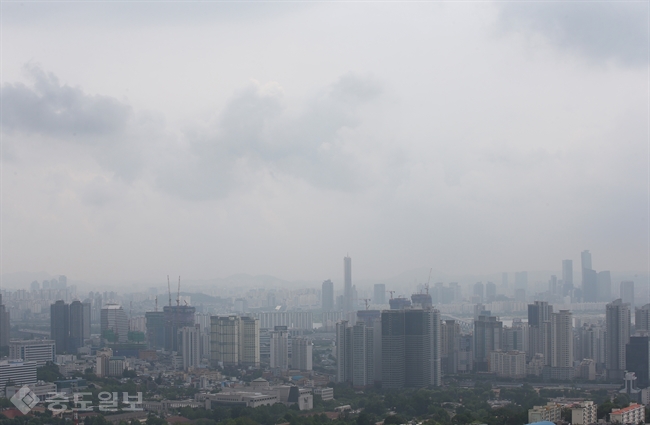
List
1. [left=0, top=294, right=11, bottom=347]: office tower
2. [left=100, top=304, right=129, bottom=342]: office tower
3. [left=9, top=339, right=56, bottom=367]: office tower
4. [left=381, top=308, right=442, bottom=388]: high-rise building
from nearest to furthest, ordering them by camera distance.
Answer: [left=381, top=308, right=442, bottom=388]: high-rise building, [left=9, top=339, right=56, bottom=367]: office tower, [left=0, top=294, right=11, bottom=347]: office tower, [left=100, top=304, right=129, bottom=342]: office tower

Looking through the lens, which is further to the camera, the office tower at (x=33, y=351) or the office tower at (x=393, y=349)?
the office tower at (x=33, y=351)

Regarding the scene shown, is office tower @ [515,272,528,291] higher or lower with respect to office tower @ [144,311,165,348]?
higher

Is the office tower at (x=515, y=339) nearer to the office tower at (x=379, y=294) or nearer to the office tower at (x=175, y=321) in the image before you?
the office tower at (x=175, y=321)

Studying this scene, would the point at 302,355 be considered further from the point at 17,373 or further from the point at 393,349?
the point at 17,373

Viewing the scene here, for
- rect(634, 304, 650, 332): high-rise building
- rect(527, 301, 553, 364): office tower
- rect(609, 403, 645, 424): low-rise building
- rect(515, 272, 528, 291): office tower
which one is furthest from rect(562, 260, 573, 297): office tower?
rect(609, 403, 645, 424): low-rise building

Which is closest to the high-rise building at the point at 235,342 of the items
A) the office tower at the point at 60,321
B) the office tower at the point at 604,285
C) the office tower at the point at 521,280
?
the office tower at the point at 60,321

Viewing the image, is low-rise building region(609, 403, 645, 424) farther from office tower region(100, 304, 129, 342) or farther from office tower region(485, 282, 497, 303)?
office tower region(485, 282, 497, 303)
